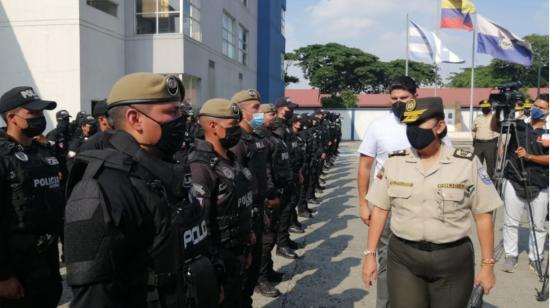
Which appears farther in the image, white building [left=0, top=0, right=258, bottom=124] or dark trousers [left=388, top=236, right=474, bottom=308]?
white building [left=0, top=0, right=258, bottom=124]

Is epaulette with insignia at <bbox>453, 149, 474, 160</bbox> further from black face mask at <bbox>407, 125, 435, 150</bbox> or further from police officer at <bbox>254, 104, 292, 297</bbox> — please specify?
police officer at <bbox>254, 104, 292, 297</bbox>

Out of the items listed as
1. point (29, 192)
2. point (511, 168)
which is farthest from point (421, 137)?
point (511, 168)

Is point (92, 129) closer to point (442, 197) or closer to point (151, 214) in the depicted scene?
point (442, 197)

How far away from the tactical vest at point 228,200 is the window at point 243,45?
2232cm

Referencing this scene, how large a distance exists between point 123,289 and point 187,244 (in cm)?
34

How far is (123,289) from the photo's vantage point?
1727mm

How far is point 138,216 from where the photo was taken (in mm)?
1718

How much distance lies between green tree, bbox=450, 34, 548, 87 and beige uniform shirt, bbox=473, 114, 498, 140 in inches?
1894

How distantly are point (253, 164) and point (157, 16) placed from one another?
12873 millimetres

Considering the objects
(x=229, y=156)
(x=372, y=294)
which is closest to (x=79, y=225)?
(x=229, y=156)

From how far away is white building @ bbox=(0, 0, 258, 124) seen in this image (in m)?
13.2

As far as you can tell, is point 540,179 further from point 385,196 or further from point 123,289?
point 123,289

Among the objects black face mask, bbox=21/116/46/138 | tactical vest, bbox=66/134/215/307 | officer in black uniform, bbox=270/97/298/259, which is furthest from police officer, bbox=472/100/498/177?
tactical vest, bbox=66/134/215/307

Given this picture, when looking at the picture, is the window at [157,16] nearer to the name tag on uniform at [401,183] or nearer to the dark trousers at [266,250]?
the dark trousers at [266,250]
